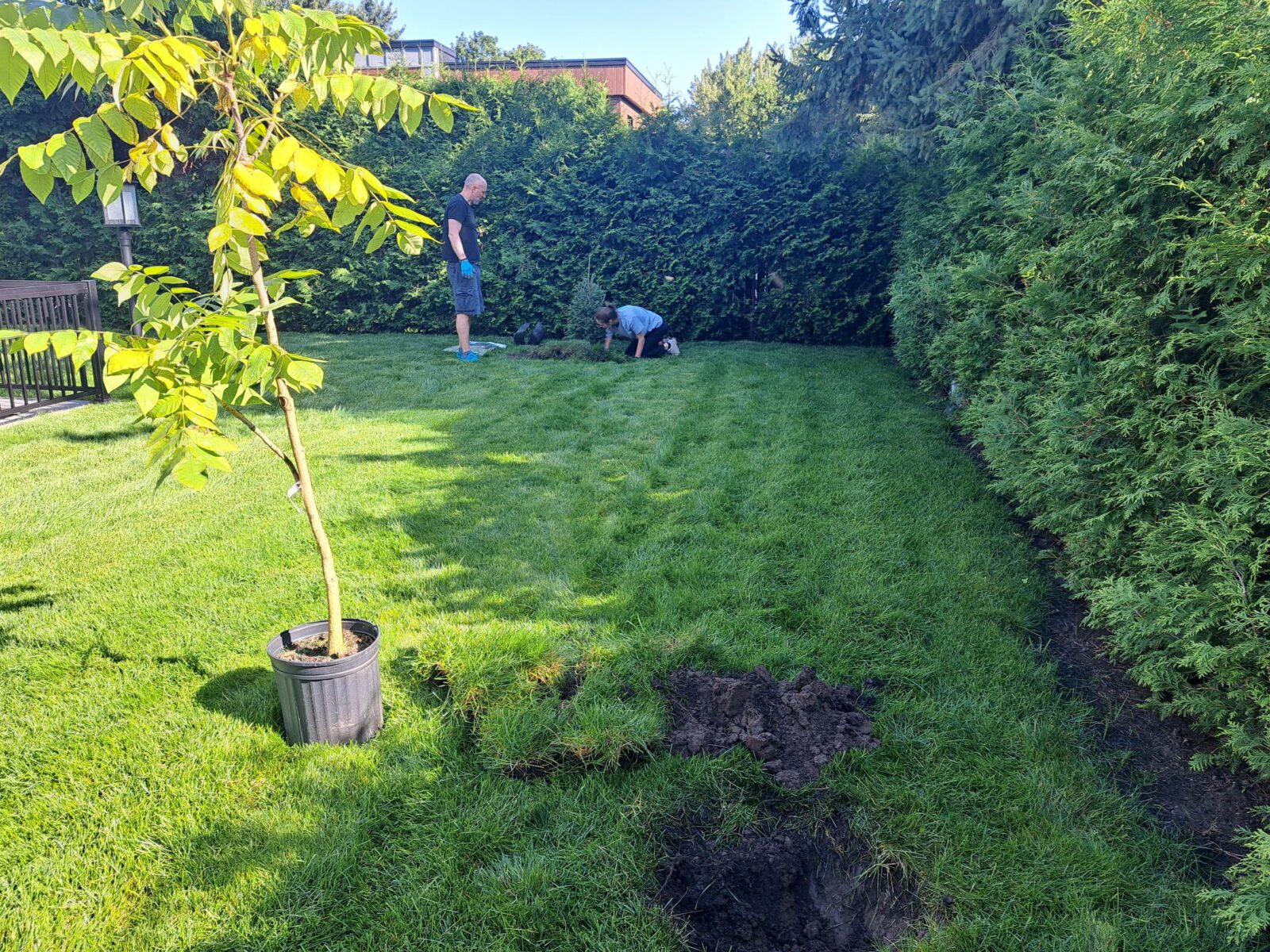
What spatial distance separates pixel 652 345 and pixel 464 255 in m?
2.78

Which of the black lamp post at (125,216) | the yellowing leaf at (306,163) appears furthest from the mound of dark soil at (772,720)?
the black lamp post at (125,216)

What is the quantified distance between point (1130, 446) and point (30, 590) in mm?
5138

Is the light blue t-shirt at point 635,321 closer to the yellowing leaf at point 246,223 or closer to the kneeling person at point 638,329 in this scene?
the kneeling person at point 638,329

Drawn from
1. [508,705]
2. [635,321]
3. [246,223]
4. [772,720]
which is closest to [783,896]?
[772,720]

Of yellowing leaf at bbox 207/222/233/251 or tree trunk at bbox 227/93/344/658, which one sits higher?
yellowing leaf at bbox 207/222/233/251

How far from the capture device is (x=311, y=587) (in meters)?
3.86

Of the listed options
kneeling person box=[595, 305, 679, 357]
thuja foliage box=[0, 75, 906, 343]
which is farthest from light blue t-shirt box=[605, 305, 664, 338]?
thuja foliage box=[0, 75, 906, 343]

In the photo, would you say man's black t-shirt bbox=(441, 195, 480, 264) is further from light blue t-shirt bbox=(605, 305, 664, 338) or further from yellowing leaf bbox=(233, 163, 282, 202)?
yellowing leaf bbox=(233, 163, 282, 202)

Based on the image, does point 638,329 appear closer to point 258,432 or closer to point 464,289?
point 464,289

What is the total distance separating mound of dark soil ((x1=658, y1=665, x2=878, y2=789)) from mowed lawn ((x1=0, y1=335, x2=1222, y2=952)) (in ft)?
0.30

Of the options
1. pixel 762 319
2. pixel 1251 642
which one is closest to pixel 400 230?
pixel 1251 642

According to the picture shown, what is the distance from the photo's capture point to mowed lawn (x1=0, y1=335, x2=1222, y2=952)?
2160 mm

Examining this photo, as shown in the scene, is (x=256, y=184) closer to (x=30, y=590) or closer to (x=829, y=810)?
(x=829, y=810)

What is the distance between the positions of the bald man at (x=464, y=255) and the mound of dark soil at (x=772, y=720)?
298 inches
